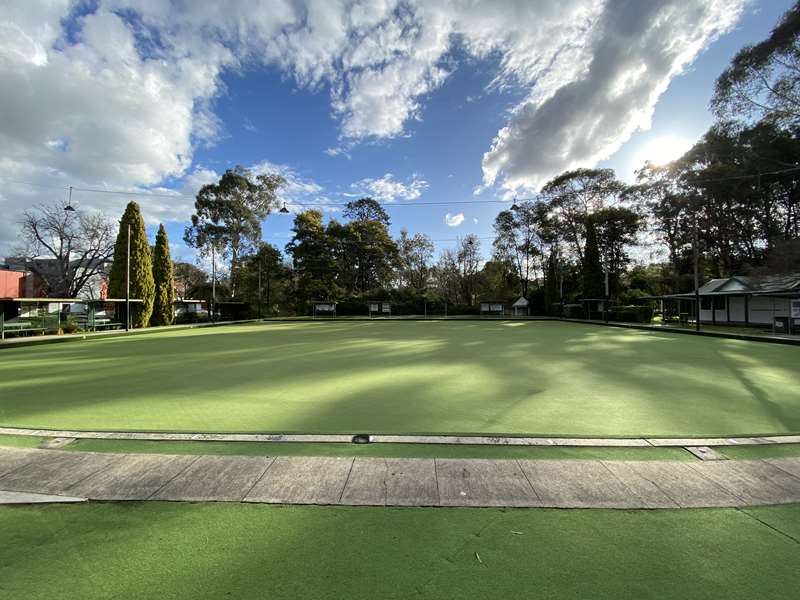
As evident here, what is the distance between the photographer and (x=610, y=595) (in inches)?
69.0

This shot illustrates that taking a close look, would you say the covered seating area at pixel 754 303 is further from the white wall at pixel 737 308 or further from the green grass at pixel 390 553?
the green grass at pixel 390 553

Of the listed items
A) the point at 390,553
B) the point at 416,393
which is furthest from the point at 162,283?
the point at 390,553

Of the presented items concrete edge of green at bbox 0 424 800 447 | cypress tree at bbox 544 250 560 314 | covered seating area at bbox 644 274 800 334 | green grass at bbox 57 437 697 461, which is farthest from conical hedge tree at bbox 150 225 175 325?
covered seating area at bbox 644 274 800 334

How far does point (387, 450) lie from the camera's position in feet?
11.6

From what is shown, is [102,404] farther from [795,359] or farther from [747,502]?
[795,359]

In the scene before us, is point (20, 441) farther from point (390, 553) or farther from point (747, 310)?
point (747, 310)

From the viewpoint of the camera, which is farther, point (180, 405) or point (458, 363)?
point (458, 363)

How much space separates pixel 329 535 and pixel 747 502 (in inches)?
118

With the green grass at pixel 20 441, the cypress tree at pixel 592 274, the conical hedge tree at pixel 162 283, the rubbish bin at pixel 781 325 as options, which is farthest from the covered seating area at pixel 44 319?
the rubbish bin at pixel 781 325

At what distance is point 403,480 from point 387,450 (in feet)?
2.00

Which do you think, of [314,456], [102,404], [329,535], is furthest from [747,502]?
[102,404]

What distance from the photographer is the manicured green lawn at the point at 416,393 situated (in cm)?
439

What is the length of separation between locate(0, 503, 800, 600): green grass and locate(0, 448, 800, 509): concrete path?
0.15 metres

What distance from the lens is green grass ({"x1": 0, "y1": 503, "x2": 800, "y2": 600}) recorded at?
1804 millimetres
